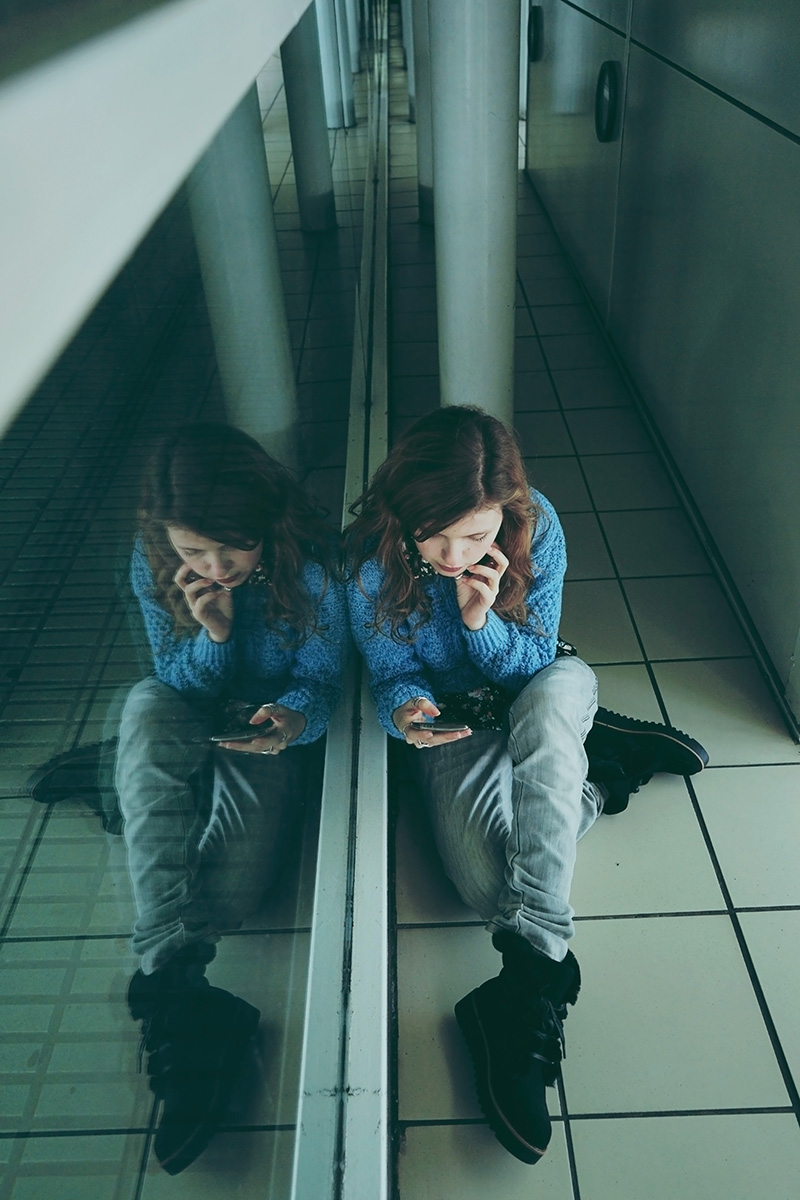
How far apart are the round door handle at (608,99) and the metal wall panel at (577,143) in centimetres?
4

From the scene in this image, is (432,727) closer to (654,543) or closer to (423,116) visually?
(654,543)

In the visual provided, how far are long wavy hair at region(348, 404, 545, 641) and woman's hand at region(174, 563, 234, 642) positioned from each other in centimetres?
70

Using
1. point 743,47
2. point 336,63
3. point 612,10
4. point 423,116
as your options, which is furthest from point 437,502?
point 423,116

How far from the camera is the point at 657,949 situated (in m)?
1.83

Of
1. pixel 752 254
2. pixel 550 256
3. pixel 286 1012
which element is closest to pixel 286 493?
pixel 286 1012

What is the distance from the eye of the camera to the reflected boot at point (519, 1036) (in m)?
1.53

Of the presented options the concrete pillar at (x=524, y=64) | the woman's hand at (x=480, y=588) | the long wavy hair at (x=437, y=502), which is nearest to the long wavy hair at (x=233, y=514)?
the long wavy hair at (x=437, y=502)

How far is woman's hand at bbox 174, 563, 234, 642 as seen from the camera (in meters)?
0.77

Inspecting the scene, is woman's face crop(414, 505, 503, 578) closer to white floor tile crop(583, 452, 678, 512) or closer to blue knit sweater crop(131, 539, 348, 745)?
blue knit sweater crop(131, 539, 348, 745)

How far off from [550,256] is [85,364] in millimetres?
4882

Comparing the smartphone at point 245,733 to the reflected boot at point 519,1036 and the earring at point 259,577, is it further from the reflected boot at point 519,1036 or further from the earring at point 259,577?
the reflected boot at point 519,1036

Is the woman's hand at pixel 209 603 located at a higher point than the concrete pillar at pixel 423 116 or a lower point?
higher

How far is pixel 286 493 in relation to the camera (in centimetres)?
129

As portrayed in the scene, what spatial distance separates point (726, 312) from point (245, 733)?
200 centimetres
